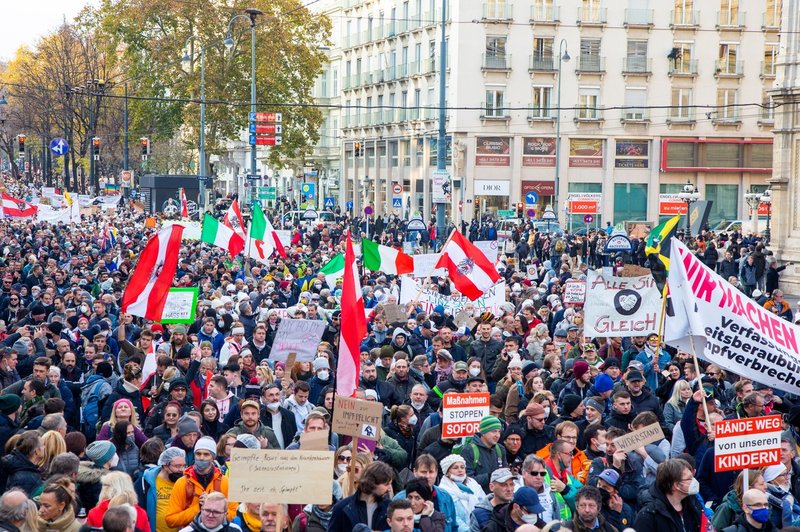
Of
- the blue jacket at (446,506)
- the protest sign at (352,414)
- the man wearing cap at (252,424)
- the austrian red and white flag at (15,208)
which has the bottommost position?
the blue jacket at (446,506)

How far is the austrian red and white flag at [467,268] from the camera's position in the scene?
60.6 ft

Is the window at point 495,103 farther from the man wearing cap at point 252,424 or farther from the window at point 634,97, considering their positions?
the man wearing cap at point 252,424

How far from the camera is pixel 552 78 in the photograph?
6019cm

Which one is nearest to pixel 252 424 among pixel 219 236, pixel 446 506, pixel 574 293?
pixel 446 506

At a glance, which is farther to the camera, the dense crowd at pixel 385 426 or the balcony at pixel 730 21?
the balcony at pixel 730 21

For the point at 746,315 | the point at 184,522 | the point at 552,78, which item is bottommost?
the point at 184,522

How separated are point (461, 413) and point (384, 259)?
11.4 metres

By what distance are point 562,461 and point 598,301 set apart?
552 cm

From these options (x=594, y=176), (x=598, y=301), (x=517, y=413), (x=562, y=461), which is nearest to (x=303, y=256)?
(x=598, y=301)

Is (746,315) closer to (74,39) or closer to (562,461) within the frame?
(562,461)

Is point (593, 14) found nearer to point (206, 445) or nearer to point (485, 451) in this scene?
point (485, 451)

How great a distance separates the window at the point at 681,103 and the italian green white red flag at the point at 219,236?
1548 inches

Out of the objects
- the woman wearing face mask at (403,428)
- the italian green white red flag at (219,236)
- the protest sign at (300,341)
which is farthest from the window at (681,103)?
the woman wearing face mask at (403,428)

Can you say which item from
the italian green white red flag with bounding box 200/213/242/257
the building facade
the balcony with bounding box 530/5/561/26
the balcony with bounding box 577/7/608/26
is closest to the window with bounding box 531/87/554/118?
the building facade
